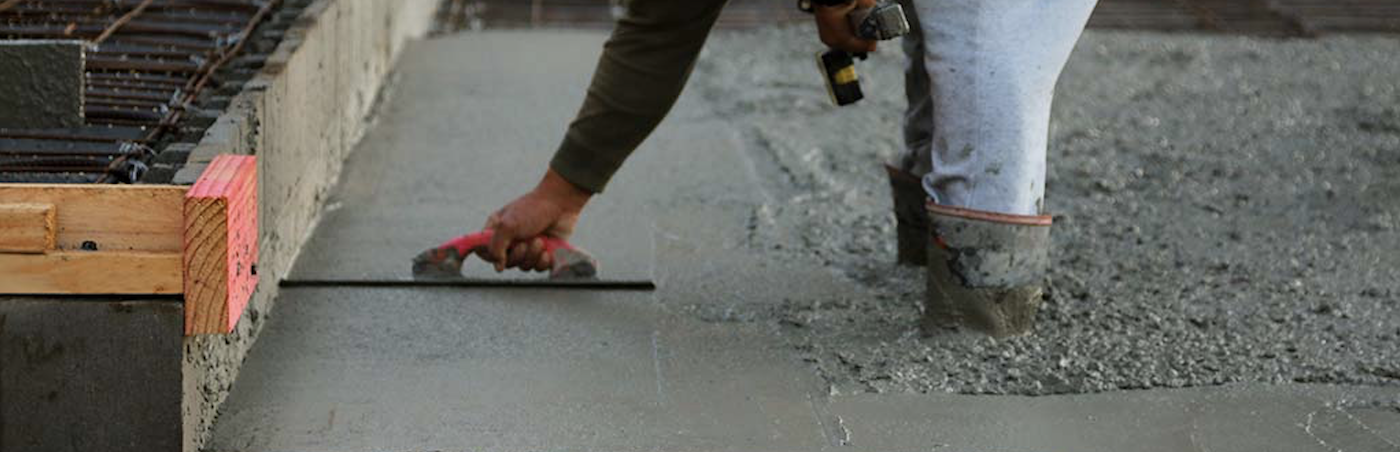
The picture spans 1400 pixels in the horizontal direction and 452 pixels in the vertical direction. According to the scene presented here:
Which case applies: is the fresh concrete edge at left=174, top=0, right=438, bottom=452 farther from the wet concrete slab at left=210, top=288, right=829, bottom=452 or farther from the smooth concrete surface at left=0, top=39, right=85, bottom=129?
the smooth concrete surface at left=0, top=39, right=85, bottom=129

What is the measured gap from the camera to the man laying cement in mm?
3547

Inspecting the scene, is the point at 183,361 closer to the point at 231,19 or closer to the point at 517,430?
the point at 517,430

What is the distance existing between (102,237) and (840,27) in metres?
1.59

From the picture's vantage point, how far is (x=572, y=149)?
4.04 meters

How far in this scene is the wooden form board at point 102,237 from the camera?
2.76 m

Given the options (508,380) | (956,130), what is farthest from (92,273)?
(956,130)

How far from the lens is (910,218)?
4.34 meters

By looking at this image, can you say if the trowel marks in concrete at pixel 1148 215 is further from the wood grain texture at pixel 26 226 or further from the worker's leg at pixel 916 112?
the wood grain texture at pixel 26 226

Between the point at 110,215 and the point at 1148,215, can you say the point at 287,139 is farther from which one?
the point at 1148,215

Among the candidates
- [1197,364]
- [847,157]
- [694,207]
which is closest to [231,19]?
[694,207]

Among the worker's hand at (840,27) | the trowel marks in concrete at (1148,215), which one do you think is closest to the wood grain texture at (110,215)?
the trowel marks in concrete at (1148,215)

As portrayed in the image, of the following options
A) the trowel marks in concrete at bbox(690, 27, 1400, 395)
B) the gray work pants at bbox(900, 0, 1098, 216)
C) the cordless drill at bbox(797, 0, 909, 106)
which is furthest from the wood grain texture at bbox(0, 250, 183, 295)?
the gray work pants at bbox(900, 0, 1098, 216)

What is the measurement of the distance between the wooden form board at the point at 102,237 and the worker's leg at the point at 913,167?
6.32 feet

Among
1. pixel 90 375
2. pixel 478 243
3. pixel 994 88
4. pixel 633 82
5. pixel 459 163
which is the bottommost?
pixel 459 163
